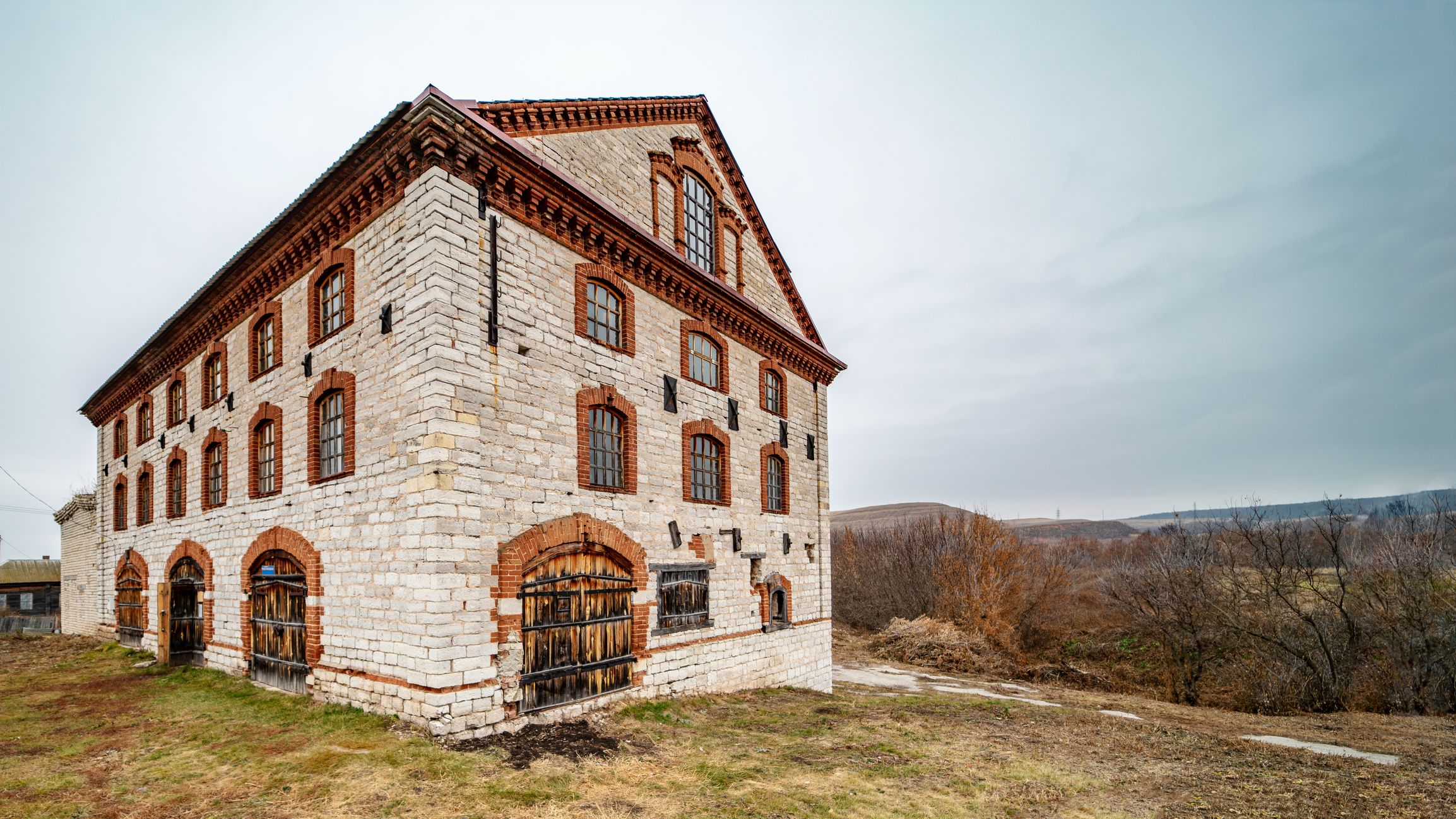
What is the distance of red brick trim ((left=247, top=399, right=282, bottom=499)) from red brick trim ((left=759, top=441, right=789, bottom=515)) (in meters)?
9.11

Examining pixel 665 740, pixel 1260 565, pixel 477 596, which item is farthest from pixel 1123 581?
pixel 477 596

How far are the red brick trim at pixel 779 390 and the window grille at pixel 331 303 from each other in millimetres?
8670

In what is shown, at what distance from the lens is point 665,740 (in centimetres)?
970

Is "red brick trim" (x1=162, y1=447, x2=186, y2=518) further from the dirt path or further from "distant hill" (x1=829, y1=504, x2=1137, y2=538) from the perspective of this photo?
"distant hill" (x1=829, y1=504, x2=1137, y2=538)

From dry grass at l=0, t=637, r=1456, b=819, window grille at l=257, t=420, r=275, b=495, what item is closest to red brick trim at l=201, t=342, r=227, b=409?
window grille at l=257, t=420, r=275, b=495

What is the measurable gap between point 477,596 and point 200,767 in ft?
10.5

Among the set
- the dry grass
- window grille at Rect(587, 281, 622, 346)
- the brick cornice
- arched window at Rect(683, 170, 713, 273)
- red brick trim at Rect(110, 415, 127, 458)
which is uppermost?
arched window at Rect(683, 170, 713, 273)

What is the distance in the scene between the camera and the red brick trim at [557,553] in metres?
9.20

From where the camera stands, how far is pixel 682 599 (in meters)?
12.7

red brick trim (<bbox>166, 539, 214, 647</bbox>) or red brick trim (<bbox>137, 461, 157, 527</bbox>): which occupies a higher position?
red brick trim (<bbox>137, 461, 157, 527</bbox>)

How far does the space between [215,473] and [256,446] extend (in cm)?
274

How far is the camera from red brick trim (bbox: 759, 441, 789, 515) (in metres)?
16.0

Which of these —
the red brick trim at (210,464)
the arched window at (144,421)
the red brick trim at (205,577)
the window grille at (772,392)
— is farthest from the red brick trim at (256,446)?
the window grille at (772,392)

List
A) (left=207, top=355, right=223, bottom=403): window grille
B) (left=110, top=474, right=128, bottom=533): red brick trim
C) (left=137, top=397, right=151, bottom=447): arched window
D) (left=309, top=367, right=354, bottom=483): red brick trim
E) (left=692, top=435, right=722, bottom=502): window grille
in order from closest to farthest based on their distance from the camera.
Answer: (left=309, top=367, right=354, bottom=483): red brick trim, (left=692, top=435, right=722, bottom=502): window grille, (left=207, top=355, right=223, bottom=403): window grille, (left=137, top=397, right=151, bottom=447): arched window, (left=110, top=474, right=128, bottom=533): red brick trim
